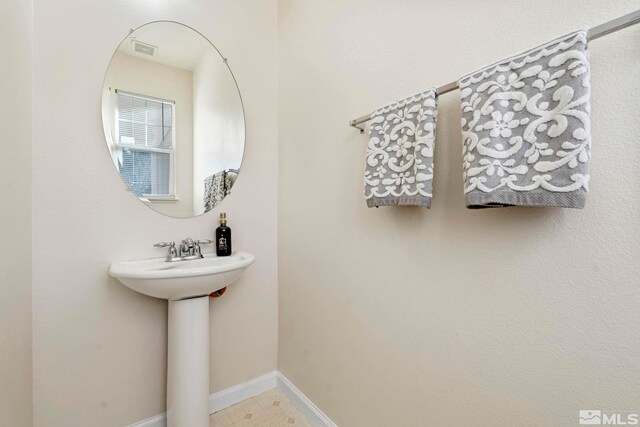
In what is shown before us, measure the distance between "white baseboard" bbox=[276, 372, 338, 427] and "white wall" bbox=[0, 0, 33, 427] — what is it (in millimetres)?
1104

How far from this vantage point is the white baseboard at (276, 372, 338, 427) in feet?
4.54

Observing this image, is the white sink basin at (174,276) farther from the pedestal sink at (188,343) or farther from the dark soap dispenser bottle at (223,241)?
the dark soap dispenser bottle at (223,241)

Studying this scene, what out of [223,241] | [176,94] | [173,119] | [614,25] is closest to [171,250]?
[223,241]

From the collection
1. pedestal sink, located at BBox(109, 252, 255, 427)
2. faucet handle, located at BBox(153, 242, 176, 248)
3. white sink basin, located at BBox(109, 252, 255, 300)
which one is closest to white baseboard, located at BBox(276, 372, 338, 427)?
pedestal sink, located at BBox(109, 252, 255, 427)

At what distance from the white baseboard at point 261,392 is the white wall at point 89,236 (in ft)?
0.17

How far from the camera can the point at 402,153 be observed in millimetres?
924

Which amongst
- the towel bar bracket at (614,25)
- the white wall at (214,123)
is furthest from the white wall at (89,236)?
the towel bar bracket at (614,25)

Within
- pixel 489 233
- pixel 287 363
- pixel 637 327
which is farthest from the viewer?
pixel 287 363

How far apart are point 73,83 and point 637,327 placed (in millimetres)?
1963

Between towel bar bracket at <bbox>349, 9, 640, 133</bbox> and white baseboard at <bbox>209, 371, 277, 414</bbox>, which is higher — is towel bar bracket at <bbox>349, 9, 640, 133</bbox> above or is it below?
above

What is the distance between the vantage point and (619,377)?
0.60 m

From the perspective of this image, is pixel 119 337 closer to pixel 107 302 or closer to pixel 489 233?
pixel 107 302

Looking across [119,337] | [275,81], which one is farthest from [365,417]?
[275,81]

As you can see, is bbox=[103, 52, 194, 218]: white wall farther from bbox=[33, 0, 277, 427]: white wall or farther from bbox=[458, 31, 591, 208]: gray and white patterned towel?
bbox=[458, 31, 591, 208]: gray and white patterned towel
